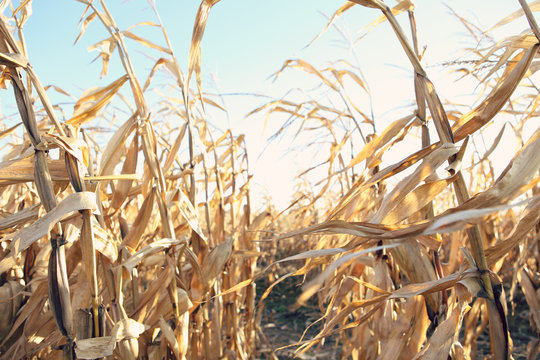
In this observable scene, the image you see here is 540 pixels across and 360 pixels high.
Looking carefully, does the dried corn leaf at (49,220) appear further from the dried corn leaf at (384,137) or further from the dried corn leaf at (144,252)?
the dried corn leaf at (384,137)

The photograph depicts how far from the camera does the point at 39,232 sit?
1.79 feet

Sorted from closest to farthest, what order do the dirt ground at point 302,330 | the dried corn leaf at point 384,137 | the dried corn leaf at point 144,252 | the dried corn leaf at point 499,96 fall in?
the dried corn leaf at point 499,96
the dried corn leaf at point 384,137
the dried corn leaf at point 144,252
the dirt ground at point 302,330

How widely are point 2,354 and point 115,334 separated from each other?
0.55 m

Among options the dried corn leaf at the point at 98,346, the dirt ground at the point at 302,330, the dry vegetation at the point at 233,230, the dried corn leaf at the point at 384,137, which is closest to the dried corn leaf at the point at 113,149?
the dry vegetation at the point at 233,230

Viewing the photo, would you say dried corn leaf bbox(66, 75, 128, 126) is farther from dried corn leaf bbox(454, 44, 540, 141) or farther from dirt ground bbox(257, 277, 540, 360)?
dirt ground bbox(257, 277, 540, 360)

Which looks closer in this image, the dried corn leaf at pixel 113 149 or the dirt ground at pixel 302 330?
the dried corn leaf at pixel 113 149

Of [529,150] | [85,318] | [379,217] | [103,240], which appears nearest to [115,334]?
[85,318]

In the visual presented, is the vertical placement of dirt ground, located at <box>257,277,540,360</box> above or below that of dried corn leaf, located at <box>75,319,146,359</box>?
below

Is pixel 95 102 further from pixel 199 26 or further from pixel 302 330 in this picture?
pixel 302 330

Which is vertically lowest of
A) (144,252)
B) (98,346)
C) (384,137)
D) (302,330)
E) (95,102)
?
(302,330)

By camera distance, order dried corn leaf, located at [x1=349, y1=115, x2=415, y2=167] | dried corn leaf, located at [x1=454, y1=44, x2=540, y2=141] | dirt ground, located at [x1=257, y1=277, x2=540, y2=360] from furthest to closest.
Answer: dirt ground, located at [x1=257, y1=277, x2=540, y2=360], dried corn leaf, located at [x1=349, y1=115, x2=415, y2=167], dried corn leaf, located at [x1=454, y1=44, x2=540, y2=141]

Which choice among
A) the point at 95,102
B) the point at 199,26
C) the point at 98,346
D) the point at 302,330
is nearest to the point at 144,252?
the point at 98,346

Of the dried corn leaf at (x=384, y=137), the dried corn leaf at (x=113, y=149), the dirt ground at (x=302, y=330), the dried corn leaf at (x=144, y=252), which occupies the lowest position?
the dirt ground at (x=302, y=330)

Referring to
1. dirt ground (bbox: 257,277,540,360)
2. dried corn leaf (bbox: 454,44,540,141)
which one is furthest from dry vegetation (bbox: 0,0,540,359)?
dirt ground (bbox: 257,277,540,360)
